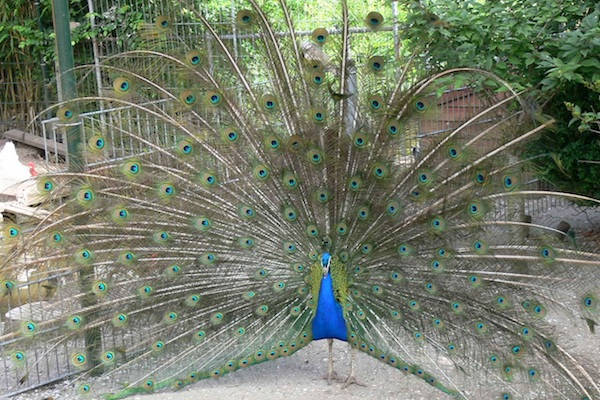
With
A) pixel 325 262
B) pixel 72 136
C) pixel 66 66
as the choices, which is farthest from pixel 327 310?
pixel 66 66

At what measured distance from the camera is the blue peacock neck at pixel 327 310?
4641mm

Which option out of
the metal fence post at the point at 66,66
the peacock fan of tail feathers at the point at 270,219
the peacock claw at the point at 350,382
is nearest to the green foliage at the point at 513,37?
the peacock fan of tail feathers at the point at 270,219

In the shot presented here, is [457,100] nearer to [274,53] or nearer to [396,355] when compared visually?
[274,53]

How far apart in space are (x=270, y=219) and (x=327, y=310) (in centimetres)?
66

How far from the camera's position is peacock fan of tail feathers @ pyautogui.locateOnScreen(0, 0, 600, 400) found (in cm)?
446

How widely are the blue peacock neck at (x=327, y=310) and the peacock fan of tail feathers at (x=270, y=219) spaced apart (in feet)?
0.04

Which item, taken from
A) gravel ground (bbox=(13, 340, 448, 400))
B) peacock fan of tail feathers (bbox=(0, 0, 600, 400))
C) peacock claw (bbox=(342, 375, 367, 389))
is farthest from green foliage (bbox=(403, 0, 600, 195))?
peacock claw (bbox=(342, 375, 367, 389))

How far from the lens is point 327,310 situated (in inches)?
183

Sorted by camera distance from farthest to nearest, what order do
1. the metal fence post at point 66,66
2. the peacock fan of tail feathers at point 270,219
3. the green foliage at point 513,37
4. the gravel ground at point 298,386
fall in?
the green foliage at point 513,37
the metal fence post at point 66,66
the gravel ground at point 298,386
the peacock fan of tail feathers at point 270,219

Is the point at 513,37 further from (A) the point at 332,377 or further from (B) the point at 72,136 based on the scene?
(B) the point at 72,136

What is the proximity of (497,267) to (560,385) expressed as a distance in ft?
2.40

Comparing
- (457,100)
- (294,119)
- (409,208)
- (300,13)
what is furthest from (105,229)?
(300,13)

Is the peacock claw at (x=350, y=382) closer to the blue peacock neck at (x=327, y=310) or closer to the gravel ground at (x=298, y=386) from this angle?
the gravel ground at (x=298, y=386)

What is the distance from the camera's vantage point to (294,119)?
15.2 feet
